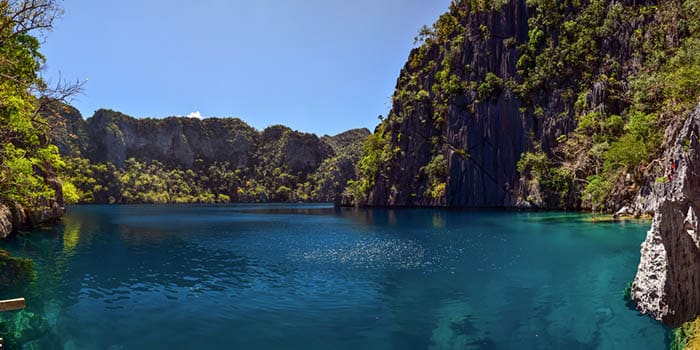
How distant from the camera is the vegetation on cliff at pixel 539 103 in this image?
178ft

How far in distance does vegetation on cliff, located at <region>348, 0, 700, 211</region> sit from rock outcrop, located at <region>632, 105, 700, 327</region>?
93.8 ft

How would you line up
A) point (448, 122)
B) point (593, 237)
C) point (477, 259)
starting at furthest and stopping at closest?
point (448, 122) → point (593, 237) → point (477, 259)

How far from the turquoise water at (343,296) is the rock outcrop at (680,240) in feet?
4.22

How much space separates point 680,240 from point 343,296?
14.2 metres

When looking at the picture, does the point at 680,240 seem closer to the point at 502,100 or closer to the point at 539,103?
the point at 539,103

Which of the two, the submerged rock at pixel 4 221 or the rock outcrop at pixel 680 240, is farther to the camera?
the submerged rock at pixel 4 221

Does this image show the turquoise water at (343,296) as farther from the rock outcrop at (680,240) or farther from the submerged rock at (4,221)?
the submerged rock at (4,221)

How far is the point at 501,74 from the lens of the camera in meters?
95.7

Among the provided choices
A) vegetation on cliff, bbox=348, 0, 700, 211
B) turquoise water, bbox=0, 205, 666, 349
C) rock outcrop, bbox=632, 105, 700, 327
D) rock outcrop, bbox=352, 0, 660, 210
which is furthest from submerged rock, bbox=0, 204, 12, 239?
rock outcrop, bbox=352, 0, 660, 210

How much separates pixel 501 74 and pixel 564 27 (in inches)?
684

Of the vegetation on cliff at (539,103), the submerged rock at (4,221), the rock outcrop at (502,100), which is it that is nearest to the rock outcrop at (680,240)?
the vegetation on cliff at (539,103)

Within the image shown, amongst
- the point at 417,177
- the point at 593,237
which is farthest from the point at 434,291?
the point at 417,177

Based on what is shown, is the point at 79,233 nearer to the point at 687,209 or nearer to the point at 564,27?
the point at 687,209

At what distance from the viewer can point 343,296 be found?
19.7 m
